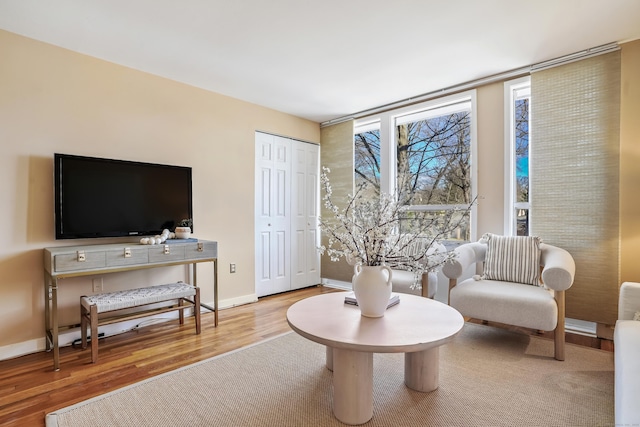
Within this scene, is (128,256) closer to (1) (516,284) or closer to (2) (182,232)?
(2) (182,232)

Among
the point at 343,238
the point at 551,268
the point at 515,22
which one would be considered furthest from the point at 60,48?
the point at 551,268

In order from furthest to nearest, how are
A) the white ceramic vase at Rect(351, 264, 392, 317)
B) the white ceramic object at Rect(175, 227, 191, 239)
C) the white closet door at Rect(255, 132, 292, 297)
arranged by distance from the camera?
the white closet door at Rect(255, 132, 292, 297)
the white ceramic object at Rect(175, 227, 191, 239)
the white ceramic vase at Rect(351, 264, 392, 317)

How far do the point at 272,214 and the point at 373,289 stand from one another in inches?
103

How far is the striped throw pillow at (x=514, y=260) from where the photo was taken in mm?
2672

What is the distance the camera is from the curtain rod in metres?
2.65

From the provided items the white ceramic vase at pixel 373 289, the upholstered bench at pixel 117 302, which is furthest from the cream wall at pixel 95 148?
the white ceramic vase at pixel 373 289

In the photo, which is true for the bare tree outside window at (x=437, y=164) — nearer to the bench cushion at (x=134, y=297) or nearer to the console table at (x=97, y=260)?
the console table at (x=97, y=260)

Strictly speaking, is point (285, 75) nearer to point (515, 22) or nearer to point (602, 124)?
point (515, 22)

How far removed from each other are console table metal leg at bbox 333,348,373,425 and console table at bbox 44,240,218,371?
1.80 m

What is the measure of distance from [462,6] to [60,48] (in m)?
3.03

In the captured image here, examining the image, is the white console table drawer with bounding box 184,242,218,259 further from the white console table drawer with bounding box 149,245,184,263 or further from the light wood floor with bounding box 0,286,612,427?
the light wood floor with bounding box 0,286,612,427

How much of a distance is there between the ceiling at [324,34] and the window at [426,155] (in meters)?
0.48

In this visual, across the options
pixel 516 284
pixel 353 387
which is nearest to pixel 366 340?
pixel 353 387

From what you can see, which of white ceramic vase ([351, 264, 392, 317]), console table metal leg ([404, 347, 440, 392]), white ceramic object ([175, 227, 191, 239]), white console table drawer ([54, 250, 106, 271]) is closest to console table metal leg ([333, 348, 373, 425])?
white ceramic vase ([351, 264, 392, 317])
